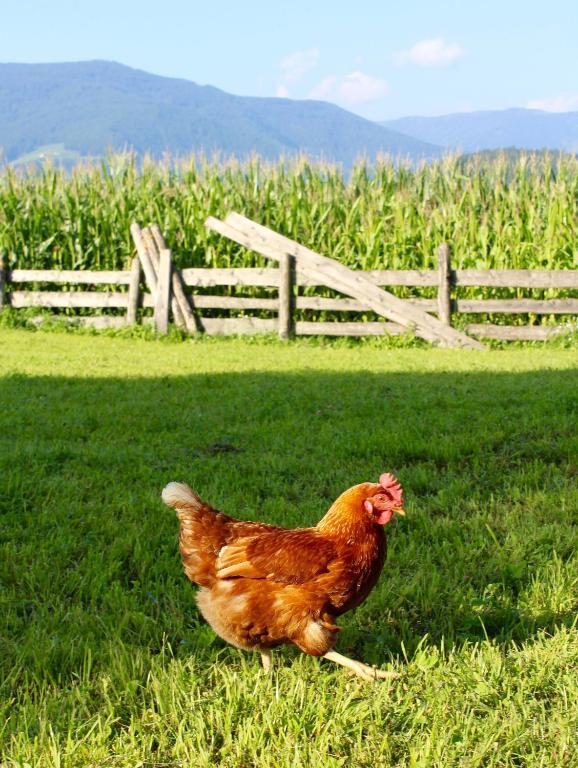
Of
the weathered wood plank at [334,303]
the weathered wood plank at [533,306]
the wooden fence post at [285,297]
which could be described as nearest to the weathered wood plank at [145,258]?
the wooden fence post at [285,297]

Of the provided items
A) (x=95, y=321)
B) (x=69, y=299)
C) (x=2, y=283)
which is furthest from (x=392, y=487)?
(x=2, y=283)

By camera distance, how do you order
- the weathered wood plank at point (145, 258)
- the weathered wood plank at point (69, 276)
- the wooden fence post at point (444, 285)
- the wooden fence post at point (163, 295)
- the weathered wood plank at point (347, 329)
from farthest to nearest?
1. the weathered wood plank at point (69, 276)
2. the weathered wood plank at point (145, 258)
3. the wooden fence post at point (163, 295)
4. the weathered wood plank at point (347, 329)
5. the wooden fence post at point (444, 285)

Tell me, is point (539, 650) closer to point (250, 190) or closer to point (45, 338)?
point (45, 338)

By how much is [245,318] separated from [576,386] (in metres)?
7.69

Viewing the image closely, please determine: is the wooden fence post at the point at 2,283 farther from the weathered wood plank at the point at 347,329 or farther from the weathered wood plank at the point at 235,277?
the weathered wood plank at the point at 347,329

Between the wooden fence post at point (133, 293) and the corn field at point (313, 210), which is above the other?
the corn field at point (313, 210)

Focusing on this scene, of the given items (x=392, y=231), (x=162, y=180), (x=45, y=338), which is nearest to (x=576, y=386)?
(x=392, y=231)

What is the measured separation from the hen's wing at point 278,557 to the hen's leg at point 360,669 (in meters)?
0.34

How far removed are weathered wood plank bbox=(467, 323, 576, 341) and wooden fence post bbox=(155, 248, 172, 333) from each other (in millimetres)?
5955

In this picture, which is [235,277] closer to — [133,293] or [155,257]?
[155,257]

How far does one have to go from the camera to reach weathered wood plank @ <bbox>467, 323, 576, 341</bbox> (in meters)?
14.2

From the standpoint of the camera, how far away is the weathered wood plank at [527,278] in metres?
14.2

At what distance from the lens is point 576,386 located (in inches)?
Result: 344

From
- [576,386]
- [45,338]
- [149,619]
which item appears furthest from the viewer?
[45,338]
